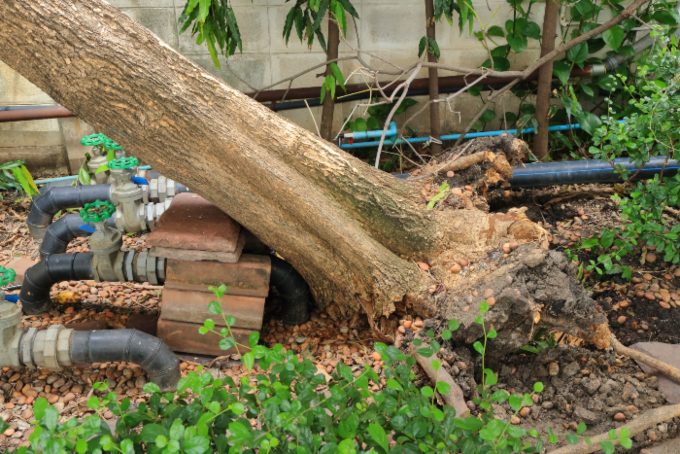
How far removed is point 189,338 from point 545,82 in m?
2.93

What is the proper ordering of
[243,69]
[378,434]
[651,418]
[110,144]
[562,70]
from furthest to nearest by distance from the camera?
1. [243,69]
2. [562,70]
3. [110,144]
4. [651,418]
5. [378,434]

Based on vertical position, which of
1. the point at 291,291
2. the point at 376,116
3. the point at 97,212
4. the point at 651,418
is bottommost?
the point at 651,418

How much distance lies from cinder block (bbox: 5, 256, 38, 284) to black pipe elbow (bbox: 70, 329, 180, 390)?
1258 millimetres

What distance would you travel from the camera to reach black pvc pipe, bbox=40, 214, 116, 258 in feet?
11.4

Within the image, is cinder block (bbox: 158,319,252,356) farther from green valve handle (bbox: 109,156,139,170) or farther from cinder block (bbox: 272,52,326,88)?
cinder block (bbox: 272,52,326,88)

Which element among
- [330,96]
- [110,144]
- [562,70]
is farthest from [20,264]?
[562,70]

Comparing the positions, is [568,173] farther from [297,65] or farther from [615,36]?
[297,65]

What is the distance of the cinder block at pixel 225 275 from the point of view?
300 cm

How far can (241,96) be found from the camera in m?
2.74

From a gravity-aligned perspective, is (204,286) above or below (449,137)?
below

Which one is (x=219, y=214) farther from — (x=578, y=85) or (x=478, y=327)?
(x=578, y=85)

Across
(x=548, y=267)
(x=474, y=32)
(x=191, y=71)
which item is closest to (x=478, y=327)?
(x=548, y=267)

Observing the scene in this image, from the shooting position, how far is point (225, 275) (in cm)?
301

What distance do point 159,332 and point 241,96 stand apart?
114 centimetres
